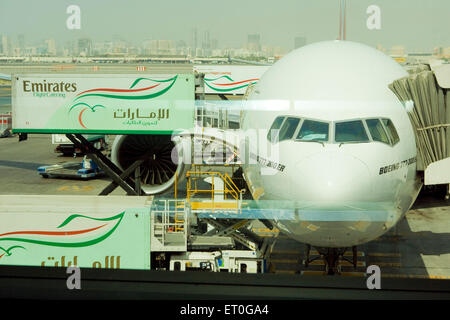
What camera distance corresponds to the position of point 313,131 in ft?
17.8

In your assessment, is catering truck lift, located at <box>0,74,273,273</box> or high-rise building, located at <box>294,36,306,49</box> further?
catering truck lift, located at <box>0,74,273,273</box>

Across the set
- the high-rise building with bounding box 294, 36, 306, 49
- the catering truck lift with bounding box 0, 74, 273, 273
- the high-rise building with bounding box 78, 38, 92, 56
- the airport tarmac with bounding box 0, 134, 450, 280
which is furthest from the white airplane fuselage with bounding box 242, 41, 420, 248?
the high-rise building with bounding box 78, 38, 92, 56

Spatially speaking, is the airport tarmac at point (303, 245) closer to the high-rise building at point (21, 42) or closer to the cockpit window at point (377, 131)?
the cockpit window at point (377, 131)

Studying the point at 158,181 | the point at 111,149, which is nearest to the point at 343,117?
the point at 158,181

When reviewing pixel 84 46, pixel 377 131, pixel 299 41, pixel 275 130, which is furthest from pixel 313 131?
pixel 84 46

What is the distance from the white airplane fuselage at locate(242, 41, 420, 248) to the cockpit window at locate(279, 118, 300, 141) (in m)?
0.03

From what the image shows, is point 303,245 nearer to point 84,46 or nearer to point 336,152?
point 336,152

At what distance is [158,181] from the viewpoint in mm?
11445

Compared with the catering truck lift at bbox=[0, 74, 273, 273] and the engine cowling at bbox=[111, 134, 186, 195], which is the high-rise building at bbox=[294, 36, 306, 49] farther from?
the engine cowling at bbox=[111, 134, 186, 195]

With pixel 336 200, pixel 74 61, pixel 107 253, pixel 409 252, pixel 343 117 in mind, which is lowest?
pixel 409 252

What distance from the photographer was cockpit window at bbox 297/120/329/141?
5.36m

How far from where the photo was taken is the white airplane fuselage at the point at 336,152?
5027mm
